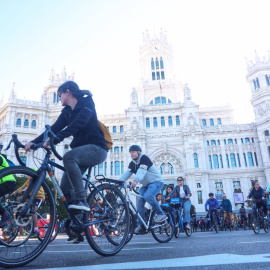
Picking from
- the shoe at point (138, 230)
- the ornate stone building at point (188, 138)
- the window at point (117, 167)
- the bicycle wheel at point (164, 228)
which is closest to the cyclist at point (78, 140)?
the shoe at point (138, 230)

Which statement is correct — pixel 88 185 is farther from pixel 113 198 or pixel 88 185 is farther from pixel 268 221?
pixel 268 221

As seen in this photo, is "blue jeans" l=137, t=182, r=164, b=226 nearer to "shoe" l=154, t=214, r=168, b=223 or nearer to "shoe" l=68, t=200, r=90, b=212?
"shoe" l=154, t=214, r=168, b=223

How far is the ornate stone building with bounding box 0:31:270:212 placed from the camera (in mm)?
41406

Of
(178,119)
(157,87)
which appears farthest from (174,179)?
(157,87)

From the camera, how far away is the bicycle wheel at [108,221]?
3.36 metres

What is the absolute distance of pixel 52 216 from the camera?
2.95 m

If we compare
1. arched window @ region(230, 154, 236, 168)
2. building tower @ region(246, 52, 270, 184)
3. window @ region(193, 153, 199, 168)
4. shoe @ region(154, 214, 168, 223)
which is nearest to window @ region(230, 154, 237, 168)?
arched window @ region(230, 154, 236, 168)

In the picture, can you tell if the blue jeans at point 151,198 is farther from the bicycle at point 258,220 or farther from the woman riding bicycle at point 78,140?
the bicycle at point 258,220

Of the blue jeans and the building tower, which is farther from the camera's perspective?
the building tower

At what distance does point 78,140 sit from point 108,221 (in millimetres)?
1215

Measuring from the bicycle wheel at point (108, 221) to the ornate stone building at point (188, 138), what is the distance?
37.3m

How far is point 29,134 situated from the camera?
41625 millimetres

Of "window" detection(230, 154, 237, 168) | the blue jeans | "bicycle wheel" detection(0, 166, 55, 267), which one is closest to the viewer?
"bicycle wheel" detection(0, 166, 55, 267)

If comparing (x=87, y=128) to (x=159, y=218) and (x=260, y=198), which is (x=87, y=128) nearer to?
(x=159, y=218)
